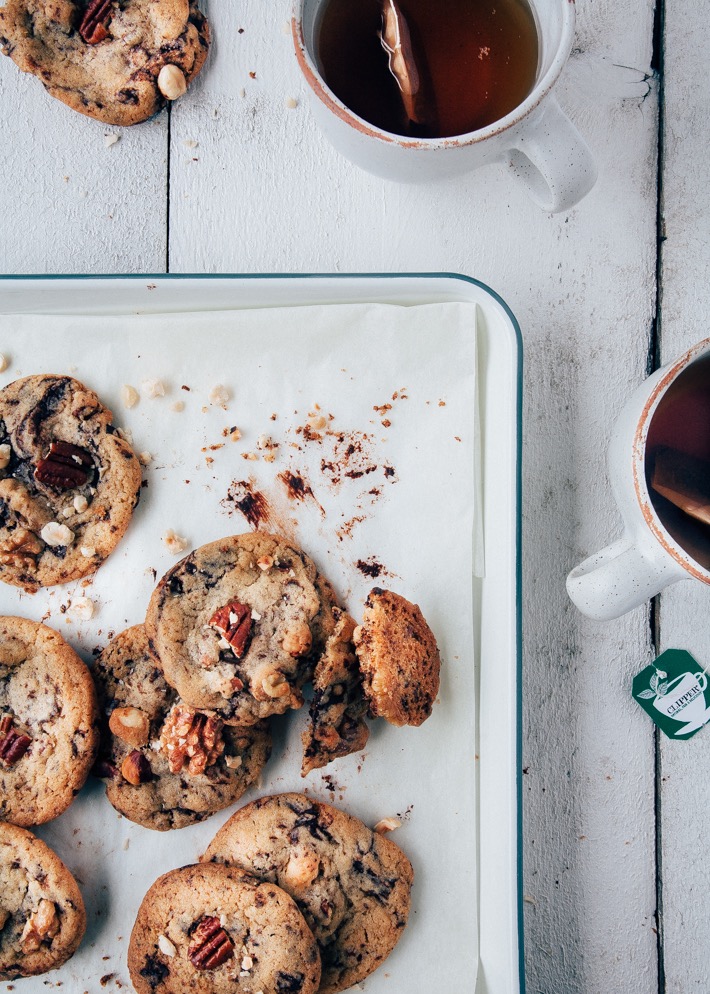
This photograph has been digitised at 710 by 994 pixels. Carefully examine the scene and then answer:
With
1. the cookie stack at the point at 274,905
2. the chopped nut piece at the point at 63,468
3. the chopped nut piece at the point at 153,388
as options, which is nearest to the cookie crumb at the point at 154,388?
the chopped nut piece at the point at 153,388

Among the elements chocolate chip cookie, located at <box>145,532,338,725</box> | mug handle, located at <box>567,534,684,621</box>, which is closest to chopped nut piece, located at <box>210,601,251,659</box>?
chocolate chip cookie, located at <box>145,532,338,725</box>

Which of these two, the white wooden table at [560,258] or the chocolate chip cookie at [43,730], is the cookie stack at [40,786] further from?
the white wooden table at [560,258]

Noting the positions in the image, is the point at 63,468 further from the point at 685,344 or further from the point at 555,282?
the point at 685,344

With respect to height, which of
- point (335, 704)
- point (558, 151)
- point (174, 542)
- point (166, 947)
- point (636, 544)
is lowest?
point (166, 947)

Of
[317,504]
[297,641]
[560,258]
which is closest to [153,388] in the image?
[317,504]

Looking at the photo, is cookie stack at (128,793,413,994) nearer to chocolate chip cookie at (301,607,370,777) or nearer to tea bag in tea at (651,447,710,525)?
chocolate chip cookie at (301,607,370,777)

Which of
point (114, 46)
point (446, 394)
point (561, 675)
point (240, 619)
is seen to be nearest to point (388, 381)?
point (446, 394)
